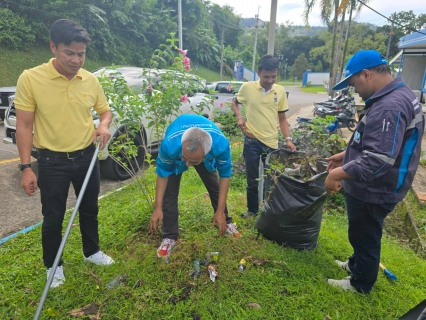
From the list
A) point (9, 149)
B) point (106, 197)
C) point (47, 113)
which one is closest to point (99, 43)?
point (9, 149)

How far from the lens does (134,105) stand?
2.70 meters

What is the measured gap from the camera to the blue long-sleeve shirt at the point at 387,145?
1.69 m

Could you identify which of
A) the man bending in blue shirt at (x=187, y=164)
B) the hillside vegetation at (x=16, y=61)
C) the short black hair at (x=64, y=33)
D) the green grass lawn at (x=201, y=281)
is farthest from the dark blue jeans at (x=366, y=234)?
the hillside vegetation at (x=16, y=61)

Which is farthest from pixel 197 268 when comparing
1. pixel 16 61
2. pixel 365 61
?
pixel 16 61

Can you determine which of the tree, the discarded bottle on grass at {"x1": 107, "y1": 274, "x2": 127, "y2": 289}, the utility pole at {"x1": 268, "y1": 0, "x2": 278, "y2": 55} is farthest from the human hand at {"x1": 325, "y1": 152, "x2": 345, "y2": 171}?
the tree

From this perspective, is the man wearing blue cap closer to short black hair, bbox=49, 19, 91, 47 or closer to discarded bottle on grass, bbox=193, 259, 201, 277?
discarded bottle on grass, bbox=193, 259, 201, 277

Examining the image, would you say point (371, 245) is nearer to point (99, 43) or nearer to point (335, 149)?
point (335, 149)

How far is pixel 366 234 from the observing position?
2.01 meters

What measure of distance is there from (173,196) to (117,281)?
77 cm

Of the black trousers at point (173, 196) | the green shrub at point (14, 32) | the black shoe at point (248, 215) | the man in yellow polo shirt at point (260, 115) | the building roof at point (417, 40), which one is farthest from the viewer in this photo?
the green shrub at point (14, 32)

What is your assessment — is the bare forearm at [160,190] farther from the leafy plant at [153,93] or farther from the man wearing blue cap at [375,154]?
the man wearing blue cap at [375,154]

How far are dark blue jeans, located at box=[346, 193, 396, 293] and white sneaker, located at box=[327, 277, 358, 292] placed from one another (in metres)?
0.08

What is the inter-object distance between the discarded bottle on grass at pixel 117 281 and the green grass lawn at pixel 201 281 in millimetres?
42

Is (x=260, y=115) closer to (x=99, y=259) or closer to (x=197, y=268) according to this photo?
(x=197, y=268)
